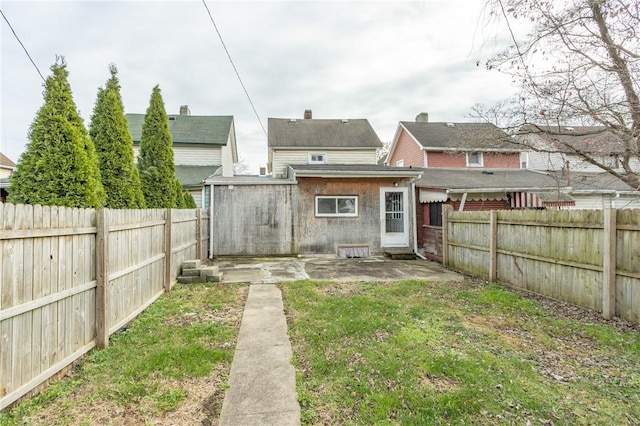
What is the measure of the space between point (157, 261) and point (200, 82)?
8075 mm

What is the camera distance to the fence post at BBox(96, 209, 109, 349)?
3.72 metres

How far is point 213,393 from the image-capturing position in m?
2.91

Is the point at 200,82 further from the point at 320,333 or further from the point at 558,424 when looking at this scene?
the point at 558,424

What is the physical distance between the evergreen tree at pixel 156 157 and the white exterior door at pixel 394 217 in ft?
23.2

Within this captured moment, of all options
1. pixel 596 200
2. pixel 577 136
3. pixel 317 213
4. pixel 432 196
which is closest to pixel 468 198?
pixel 432 196

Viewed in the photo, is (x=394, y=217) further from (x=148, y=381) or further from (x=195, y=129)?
(x=195, y=129)

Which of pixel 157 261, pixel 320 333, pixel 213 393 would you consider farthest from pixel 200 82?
pixel 213 393

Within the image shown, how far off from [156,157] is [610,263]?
1031 cm

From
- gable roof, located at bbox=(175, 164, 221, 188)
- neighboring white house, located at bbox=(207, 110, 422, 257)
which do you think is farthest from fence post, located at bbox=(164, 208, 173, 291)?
gable roof, located at bbox=(175, 164, 221, 188)

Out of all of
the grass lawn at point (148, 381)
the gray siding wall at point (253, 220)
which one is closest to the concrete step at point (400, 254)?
the gray siding wall at point (253, 220)

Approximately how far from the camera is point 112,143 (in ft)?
22.2

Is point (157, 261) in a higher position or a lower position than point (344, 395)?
higher

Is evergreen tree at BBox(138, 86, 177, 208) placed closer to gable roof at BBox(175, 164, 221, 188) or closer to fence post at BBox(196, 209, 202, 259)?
fence post at BBox(196, 209, 202, 259)

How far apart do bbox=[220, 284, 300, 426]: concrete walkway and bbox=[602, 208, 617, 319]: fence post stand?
4643mm
